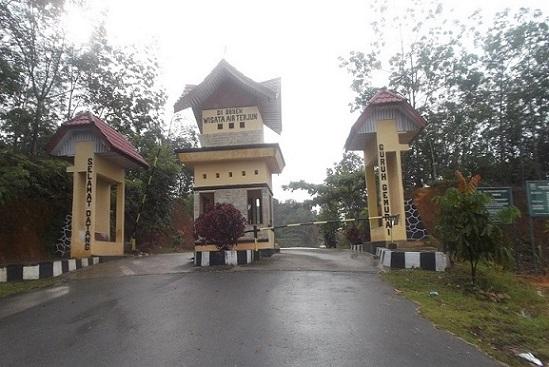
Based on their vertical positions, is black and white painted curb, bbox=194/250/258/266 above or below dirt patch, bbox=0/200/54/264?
below

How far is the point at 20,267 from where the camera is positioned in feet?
38.6

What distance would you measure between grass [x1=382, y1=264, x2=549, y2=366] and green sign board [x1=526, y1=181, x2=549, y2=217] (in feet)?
7.18

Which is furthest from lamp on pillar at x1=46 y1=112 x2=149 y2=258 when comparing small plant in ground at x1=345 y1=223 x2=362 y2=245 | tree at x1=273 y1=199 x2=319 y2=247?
tree at x1=273 y1=199 x2=319 y2=247

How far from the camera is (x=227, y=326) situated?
235 inches

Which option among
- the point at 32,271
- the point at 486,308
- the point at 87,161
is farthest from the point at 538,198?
the point at 87,161

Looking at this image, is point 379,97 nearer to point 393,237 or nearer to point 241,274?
point 393,237

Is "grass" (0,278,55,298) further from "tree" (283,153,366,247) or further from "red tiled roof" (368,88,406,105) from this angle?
"tree" (283,153,366,247)

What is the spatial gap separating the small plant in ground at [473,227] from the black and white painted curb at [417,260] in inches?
51.7

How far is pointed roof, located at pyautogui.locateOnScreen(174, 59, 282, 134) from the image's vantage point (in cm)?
1709

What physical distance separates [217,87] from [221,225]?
7220 mm

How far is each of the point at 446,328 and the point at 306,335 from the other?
2021 mm

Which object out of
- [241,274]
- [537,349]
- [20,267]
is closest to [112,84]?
[20,267]

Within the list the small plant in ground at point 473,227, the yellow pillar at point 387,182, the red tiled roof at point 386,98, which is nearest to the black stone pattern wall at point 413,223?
the yellow pillar at point 387,182

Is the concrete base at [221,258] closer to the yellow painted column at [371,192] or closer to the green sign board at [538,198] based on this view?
the yellow painted column at [371,192]
